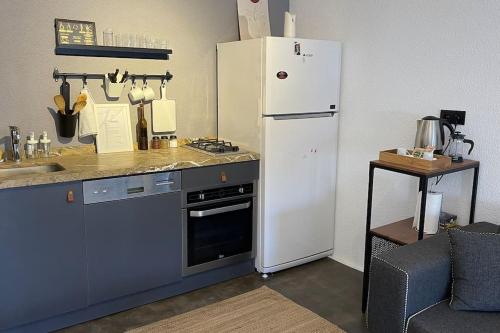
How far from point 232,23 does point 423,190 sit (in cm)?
204

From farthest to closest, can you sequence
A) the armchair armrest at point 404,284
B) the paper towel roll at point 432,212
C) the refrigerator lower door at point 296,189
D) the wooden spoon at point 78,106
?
the refrigerator lower door at point 296,189 → the wooden spoon at point 78,106 → the paper towel roll at point 432,212 → the armchair armrest at point 404,284

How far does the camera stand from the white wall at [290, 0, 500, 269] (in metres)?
2.51

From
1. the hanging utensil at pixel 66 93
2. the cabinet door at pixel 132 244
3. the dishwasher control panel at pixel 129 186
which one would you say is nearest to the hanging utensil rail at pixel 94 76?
the hanging utensil at pixel 66 93

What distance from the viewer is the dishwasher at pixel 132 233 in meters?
2.51

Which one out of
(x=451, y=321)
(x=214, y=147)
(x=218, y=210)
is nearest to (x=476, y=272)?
(x=451, y=321)

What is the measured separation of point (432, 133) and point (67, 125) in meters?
2.26

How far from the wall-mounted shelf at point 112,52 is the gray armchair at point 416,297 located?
2077 millimetres

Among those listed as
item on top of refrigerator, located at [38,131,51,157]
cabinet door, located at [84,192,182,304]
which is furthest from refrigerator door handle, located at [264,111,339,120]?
item on top of refrigerator, located at [38,131,51,157]

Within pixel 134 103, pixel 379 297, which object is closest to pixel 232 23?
pixel 134 103

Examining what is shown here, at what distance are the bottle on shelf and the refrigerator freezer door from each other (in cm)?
89

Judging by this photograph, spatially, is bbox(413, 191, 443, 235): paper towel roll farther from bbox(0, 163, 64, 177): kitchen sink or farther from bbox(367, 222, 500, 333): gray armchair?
bbox(0, 163, 64, 177): kitchen sink

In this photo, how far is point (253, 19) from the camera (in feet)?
11.6

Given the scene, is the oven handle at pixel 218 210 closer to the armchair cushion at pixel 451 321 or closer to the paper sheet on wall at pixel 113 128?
the paper sheet on wall at pixel 113 128

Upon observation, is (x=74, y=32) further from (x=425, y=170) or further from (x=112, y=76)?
(x=425, y=170)
